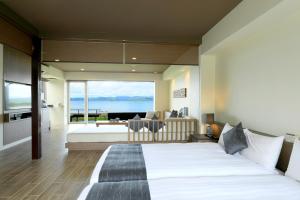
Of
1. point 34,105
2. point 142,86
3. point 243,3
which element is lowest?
point 34,105

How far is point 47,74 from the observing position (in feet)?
24.8

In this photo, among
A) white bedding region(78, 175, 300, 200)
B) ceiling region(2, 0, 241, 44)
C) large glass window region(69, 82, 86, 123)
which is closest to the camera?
white bedding region(78, 175, 300, 200)

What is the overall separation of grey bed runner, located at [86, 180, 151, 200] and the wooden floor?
1.10 m

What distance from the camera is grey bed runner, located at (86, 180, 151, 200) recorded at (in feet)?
5.22

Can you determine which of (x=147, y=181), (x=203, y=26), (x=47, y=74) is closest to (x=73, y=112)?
(x=47, y=74)

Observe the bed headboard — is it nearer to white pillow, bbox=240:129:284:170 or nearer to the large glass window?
white pillow, bbox=240:129:284:170

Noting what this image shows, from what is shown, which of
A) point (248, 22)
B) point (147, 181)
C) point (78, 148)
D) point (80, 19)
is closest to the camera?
point (147, 181)

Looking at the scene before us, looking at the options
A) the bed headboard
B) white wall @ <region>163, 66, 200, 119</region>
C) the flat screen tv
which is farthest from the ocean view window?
the bed headboard

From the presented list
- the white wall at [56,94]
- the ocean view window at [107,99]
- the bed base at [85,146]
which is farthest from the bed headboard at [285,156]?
the white wall at [56,94]

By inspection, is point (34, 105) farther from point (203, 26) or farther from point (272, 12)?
point (272, 12)

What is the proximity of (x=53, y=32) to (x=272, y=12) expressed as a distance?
400 cm

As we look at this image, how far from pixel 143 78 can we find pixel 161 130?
476 centimetres

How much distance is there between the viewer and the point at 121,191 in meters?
1.71

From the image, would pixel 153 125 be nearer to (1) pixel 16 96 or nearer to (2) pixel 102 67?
(1) pixel 16 96
